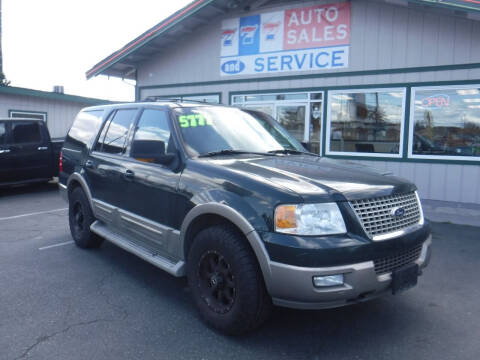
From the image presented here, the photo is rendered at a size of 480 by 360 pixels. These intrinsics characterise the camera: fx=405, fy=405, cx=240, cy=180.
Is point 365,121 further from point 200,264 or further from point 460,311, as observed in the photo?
point 200,264

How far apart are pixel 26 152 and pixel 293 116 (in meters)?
7.06

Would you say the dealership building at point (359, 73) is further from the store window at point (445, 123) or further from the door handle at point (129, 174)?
the door handle at point (129, 174)

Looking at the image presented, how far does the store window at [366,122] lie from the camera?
934 centimetres

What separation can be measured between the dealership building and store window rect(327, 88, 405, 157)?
2cm

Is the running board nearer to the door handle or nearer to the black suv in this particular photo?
the black suv

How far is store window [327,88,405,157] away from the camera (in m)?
9.34

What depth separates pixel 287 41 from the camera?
10.5m

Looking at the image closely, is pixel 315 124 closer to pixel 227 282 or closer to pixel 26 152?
pixel 26 152

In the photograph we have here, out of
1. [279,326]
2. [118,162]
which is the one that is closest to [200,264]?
[279,326]

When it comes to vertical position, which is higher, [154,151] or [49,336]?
[154,151]

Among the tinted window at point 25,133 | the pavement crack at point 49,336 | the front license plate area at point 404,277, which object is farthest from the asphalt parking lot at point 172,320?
the tinted window at point 25,133

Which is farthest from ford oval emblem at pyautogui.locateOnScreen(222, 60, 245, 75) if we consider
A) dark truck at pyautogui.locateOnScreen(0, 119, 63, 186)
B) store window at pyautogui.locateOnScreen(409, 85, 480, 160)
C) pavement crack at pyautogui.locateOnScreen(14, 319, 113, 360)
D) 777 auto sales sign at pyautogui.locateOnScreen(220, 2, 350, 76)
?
pavement crack at pyautogui.locateOnScreen(14, 319, 113, 360)

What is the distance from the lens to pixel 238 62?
11.3 m

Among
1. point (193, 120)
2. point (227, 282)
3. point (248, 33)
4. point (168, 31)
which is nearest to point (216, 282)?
point (227, 282)
